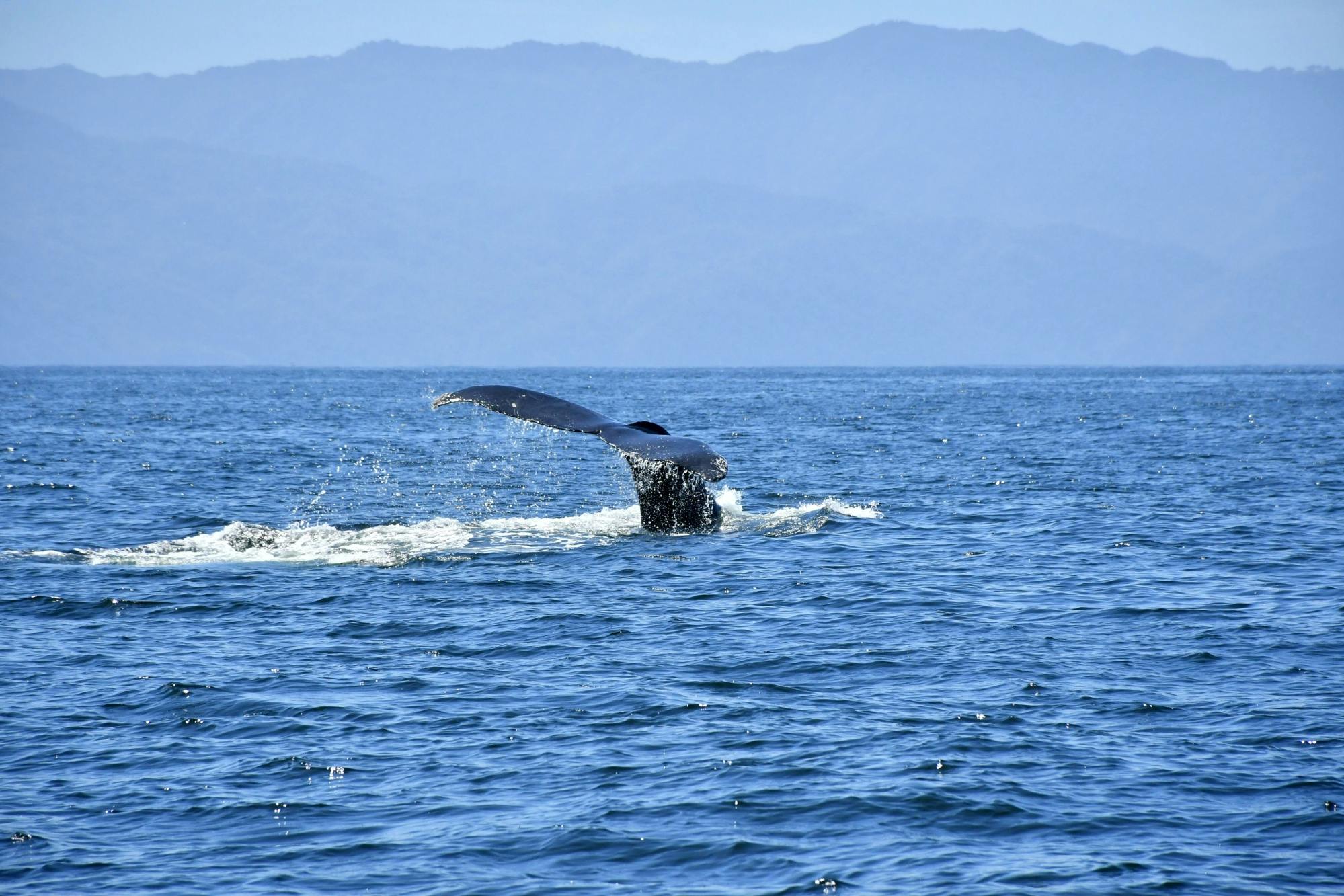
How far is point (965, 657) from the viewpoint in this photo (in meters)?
14.8

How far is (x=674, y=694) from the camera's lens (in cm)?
1346

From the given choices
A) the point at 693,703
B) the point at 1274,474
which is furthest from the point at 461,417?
the point at 693,703

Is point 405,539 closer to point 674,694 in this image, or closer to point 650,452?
point 650,452

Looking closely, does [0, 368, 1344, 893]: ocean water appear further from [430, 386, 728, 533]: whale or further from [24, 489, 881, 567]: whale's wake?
[430, 386, 728, 533]: whale

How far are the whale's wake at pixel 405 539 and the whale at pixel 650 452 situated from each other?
55cm

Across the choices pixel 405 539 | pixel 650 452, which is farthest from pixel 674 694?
pixel 405 539

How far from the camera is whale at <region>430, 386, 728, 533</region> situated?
1708 cm

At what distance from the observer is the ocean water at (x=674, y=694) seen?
9.91m

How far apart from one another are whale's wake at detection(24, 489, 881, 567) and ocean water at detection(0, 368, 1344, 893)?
126 mm

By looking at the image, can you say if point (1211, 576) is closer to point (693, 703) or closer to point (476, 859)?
point (693, 703)

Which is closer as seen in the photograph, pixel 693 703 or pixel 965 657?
pixel 693 703

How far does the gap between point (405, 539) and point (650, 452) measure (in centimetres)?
591

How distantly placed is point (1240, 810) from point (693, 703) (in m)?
4.61

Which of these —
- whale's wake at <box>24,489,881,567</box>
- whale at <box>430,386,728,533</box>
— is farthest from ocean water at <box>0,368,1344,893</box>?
A: whale at <box>430,386,728,533</box>
